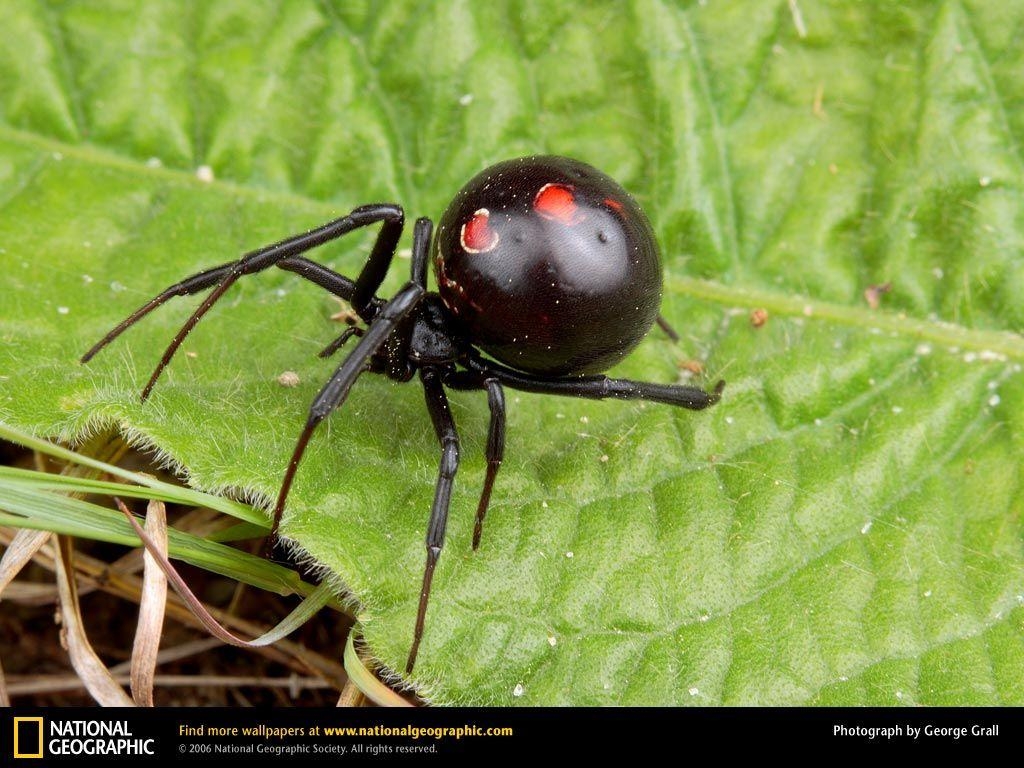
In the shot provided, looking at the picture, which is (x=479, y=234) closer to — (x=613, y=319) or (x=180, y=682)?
(x=613, y=319)

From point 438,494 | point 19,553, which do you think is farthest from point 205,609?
point 438,494

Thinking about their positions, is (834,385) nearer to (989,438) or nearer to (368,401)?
(989,438)
